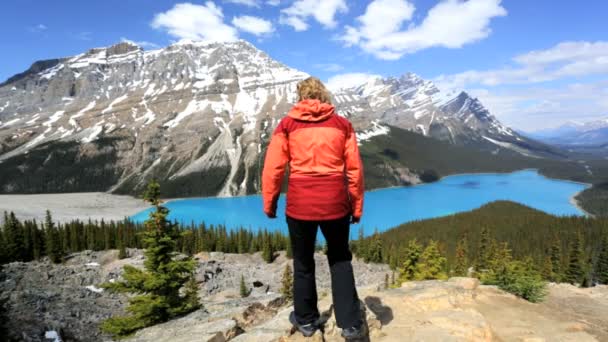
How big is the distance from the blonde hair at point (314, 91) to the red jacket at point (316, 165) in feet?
0.63

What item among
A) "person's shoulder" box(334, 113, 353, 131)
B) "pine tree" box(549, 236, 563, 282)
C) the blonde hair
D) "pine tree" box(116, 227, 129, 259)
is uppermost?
the blonde hair

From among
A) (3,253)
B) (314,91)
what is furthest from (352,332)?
(3,253)

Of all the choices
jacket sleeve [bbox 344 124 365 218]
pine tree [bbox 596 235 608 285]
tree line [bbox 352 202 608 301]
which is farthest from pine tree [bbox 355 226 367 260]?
jacket sleeve [bbox 344 124 365 218]

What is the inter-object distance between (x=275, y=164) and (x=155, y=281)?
13745mm

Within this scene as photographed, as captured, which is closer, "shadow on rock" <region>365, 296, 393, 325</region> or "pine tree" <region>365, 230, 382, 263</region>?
"shadow on rock" <region>365, 296, 393, 325</region>

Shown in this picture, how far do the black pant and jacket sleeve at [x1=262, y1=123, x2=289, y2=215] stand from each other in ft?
1.67

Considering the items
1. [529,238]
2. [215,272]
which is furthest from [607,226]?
[215,272]

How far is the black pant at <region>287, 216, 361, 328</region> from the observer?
6082 millimetres

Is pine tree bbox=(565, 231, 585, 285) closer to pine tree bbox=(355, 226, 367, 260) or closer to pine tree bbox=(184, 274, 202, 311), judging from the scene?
pine tree bbox=(355, 226, 367, 260)

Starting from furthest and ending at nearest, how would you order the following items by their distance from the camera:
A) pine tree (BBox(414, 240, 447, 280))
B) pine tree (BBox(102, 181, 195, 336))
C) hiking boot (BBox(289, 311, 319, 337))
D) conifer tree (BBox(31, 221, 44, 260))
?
conifer tree (BBox(31, 221, 44, 260))
pine tree (BBox(414, 240, 447, 280))
pine tree (BBox(102, 181, 195, 336))
hiking boot (BBox(289, 311, 319, 337))

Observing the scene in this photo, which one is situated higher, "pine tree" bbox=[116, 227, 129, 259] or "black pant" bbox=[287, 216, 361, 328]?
"black pant" bbox=[287, 216, 361, 328]

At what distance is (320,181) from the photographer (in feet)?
19.2

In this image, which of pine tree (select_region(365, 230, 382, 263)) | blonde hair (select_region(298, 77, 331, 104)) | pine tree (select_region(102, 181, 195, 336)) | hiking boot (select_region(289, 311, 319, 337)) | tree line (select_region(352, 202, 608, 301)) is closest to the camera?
blonde hair (select_region(298, 77, 331, 104))

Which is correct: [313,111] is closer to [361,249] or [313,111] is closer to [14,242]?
[361,249]
